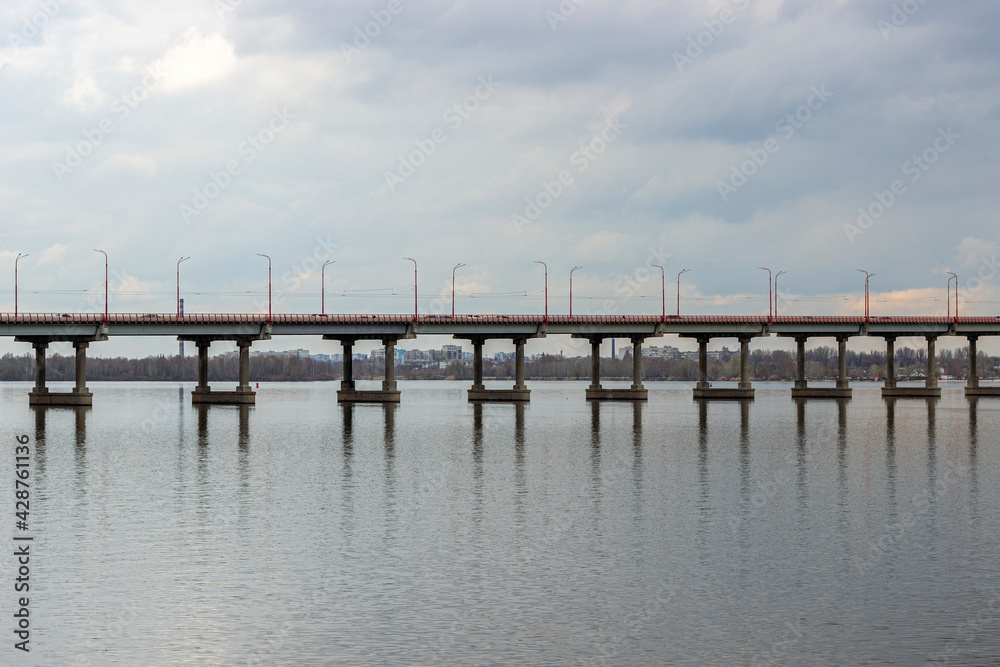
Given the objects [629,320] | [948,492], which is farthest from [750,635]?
[629,320]

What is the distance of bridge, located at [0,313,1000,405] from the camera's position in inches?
5320

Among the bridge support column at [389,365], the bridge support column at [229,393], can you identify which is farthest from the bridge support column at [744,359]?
the bridge support column at [229,393]

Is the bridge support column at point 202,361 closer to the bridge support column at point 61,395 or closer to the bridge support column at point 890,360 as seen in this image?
the bridge support column at point 61,395

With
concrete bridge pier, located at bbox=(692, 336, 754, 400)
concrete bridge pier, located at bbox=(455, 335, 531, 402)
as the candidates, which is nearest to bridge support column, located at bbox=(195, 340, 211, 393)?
concrete bridge pier, located at bbox=(455, 335, 531, 402)

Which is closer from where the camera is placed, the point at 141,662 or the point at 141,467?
the point at 141,662

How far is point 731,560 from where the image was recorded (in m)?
28.9

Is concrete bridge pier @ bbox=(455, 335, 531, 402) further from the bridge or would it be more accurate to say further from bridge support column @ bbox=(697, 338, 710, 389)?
bridge support column @ bbox=(697, 338, 710, 389)

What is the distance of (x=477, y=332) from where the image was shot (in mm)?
153625

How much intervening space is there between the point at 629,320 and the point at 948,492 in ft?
377

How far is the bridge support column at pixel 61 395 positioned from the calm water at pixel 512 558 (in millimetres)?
76677

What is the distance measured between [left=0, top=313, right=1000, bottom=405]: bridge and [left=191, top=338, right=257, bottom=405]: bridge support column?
5.1 inches

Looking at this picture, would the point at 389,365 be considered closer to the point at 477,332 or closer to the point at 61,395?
the point at 477,332

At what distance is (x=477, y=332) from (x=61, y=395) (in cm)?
5351

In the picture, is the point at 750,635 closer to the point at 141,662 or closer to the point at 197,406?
the point at 141,662
